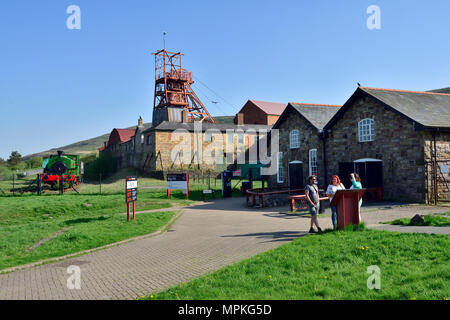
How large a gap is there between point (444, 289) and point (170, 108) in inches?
1930

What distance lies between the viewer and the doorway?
24.1 m

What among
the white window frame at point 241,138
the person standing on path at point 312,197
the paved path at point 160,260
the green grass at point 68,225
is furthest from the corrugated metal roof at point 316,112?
the white window frame at point 241,138

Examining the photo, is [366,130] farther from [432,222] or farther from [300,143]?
[432,222]

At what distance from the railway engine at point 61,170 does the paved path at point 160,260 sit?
21.3m

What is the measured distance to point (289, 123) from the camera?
25.4m

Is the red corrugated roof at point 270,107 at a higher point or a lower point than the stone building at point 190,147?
higher

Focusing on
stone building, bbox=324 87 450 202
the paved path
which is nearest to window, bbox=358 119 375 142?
stone building, bbox=324 87 450 202

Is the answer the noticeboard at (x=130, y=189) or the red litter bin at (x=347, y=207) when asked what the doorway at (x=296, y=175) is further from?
the red litter bin at (x=347, y=207)

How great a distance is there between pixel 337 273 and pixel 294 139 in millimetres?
19330

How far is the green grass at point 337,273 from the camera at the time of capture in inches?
204

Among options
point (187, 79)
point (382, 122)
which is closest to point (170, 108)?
point (187, 79)

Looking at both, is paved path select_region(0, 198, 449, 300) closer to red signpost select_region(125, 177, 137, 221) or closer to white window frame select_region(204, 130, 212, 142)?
red signpost select_region(125, 177, 137, 221)

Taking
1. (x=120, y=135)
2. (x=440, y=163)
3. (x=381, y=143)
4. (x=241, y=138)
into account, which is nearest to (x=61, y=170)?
(x=241, y=138)

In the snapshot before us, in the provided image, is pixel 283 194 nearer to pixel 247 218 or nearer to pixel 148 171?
pixel 247 218
